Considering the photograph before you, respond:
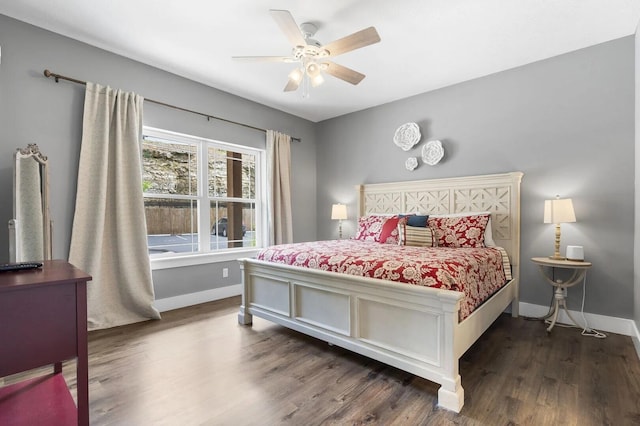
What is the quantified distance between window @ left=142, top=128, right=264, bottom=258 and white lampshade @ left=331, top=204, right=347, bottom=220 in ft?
3.71

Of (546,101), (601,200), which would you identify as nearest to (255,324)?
(601,200)

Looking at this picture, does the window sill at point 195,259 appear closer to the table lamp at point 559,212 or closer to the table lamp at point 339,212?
the table lamp at point 339,212

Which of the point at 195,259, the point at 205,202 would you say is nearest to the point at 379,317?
the point at 195,259

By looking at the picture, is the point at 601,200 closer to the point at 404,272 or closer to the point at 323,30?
the point at 404,272

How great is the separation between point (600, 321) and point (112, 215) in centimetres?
479

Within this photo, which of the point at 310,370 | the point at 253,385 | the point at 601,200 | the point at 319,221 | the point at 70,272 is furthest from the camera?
the point at 319,221

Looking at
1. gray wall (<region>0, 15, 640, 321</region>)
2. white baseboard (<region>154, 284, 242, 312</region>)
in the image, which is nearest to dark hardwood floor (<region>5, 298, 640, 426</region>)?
white baseboard (<region>154, 284, 242, 312</region>)

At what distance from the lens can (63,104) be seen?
108 inches

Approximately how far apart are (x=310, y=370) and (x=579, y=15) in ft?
11.4

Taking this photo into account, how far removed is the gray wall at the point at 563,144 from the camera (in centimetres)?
276

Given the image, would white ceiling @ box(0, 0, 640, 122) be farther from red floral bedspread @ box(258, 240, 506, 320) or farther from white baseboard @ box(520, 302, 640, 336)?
white baseboard @ box(520, 302, 640, 336)

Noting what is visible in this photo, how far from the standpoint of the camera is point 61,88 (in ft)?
8.98

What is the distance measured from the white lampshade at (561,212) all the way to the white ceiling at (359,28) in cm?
150

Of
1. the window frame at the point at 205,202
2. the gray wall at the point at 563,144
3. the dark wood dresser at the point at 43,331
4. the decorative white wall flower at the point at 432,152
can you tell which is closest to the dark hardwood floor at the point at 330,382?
the dark wood dresser at the point at 43,331
